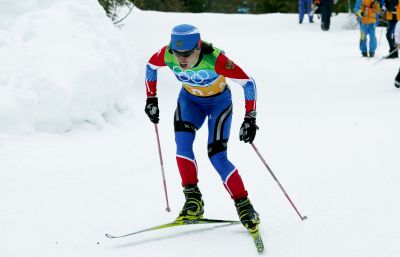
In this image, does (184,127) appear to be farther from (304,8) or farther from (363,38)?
→ (304,8)

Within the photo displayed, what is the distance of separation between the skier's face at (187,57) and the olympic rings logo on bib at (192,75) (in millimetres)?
140

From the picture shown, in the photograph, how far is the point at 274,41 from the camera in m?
18.8

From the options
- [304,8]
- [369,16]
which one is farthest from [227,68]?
[304,8]

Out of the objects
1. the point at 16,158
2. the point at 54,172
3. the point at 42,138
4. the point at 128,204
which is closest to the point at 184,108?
the point at 128,204

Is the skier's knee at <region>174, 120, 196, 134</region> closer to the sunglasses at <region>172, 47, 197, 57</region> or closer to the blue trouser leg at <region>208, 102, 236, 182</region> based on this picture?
the blue trouser leg at <region>208, 102, 236, 182</region>

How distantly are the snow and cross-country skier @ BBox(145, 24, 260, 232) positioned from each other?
33 centimetres

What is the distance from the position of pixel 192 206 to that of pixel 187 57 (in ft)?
4.47

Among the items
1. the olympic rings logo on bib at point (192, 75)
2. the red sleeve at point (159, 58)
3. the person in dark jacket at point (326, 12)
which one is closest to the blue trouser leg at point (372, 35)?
the person in dark jacket at point (326, 12)

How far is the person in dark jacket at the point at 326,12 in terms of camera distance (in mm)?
20531

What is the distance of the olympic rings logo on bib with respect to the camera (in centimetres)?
457

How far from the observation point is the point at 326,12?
2092 centimetres

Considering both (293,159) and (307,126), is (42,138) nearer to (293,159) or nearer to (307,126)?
(293,159)

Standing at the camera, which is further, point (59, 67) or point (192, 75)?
point (59, 67)

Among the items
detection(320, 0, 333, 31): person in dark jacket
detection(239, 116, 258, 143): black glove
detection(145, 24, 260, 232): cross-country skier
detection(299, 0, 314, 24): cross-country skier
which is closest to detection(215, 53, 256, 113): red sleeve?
detection(145, 24, 260, 232): cross-country skier
